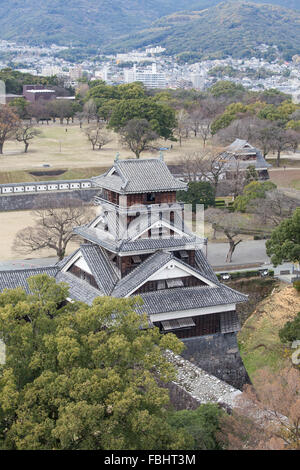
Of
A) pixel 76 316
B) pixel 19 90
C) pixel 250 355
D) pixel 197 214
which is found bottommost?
pixel 250 355

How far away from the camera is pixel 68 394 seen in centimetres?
1312

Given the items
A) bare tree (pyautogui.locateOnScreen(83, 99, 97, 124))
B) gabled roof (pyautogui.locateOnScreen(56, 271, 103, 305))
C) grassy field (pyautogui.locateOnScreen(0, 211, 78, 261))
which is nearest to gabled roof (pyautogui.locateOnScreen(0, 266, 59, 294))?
gabled roof (pyautogui.locateOnScreen(56, 271, 103, 305))

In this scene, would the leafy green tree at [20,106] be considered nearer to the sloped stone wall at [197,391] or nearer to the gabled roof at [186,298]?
the gabled roof at [186,298]

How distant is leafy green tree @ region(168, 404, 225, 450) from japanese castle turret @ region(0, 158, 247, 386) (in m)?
6.06

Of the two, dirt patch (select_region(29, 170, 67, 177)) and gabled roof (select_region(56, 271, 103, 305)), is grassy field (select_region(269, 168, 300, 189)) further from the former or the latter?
gabled roof (select_region(56, 271, 103, 305))

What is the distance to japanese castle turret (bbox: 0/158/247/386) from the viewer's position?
21.9m

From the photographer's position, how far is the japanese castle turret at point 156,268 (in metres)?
21.9

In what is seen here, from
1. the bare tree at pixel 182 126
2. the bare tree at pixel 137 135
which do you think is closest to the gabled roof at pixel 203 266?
the bare tree at pixel 137 135

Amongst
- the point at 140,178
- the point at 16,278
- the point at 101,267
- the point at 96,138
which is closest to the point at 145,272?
the point at 101,267

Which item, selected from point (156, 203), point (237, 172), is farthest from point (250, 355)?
point (237, 172)

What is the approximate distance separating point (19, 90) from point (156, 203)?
7838 cm

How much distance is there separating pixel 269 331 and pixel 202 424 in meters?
12.9

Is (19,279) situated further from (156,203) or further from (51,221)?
(51,221)

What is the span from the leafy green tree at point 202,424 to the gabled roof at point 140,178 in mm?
9602
